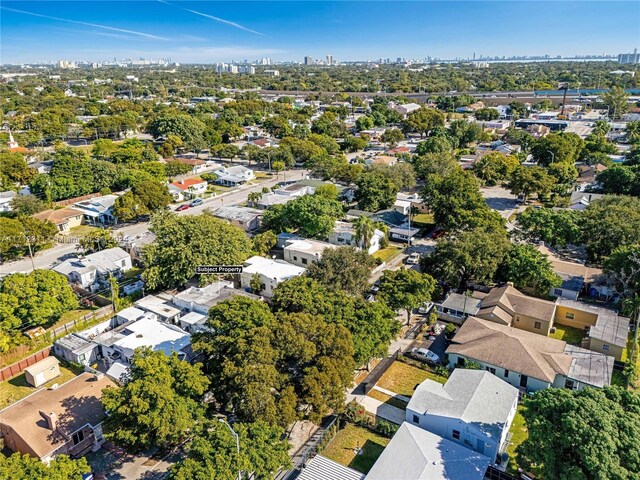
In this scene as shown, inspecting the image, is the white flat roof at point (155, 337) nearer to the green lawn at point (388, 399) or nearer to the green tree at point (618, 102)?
the green lawn at point (388, 399)

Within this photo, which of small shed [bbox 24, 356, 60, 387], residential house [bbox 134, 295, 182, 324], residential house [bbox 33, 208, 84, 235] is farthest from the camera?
residential house [bbox 33, 208, 84, 235]

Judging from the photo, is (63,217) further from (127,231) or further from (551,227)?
(551,227)

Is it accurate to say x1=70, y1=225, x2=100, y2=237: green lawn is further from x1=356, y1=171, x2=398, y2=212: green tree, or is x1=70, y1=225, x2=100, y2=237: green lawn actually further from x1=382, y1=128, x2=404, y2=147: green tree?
x1=382, y1=128, x2=404, y2=147: green tree

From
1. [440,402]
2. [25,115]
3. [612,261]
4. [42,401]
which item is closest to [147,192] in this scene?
[42,401]

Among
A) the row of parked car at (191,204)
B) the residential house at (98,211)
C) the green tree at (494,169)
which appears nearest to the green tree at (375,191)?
the green tree at (494,169)

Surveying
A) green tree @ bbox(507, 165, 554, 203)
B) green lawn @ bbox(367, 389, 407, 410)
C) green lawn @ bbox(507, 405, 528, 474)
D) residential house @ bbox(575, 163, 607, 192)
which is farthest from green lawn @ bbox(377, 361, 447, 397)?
residential house @ bbox(575, 163, 607, 192)

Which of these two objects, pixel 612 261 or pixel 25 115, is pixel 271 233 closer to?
pixel 612 261
